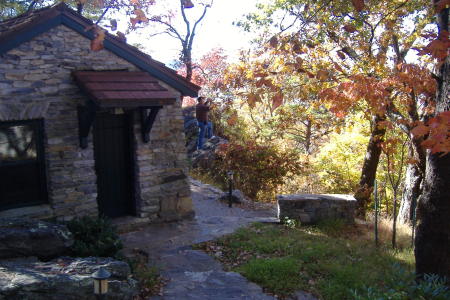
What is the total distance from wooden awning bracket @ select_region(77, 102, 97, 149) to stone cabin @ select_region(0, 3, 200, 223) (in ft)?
0.06

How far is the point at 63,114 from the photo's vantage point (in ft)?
24.1

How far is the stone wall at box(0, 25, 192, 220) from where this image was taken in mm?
6898

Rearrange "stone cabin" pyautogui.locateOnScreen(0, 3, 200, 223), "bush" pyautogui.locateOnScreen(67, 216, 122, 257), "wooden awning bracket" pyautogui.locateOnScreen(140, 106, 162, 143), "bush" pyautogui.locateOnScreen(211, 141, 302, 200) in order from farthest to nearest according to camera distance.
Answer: "bush" pyautogui.locateOnScreen(211, 141, 302, 200) < "wooden awning bracket" pyautogui.locateOnScreen(140, 106, 162, 143) < "stone cabin" pyautogui.locateOnScreen(0, 3, 200, 223) < "bush" pyautogui.locateOnScreen(67, 216, 122, 257)

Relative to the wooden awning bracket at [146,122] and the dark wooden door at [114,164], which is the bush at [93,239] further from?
the wooden awning bracket at [146,122]

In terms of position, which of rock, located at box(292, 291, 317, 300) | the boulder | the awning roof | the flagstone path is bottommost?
rock, located at box(292, 291, 317, 300)

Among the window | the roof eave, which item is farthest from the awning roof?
the window

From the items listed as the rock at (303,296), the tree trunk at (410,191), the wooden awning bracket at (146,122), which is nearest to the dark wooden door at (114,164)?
the wooden awning bracket at (146,122)

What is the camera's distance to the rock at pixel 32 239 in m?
5.36

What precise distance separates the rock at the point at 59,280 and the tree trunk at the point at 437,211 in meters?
3.64

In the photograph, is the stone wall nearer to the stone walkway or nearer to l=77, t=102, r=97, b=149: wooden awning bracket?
l=77, t=102, r=97, b=149: wooden awning bracket

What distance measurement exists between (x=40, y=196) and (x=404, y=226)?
8208mm

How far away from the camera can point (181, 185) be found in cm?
868

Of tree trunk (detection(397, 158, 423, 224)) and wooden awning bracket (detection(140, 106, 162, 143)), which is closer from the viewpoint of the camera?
wooden awning bracket (detection(140, 106, 162, 143))

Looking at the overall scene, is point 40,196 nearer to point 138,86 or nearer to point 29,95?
point 29,95
